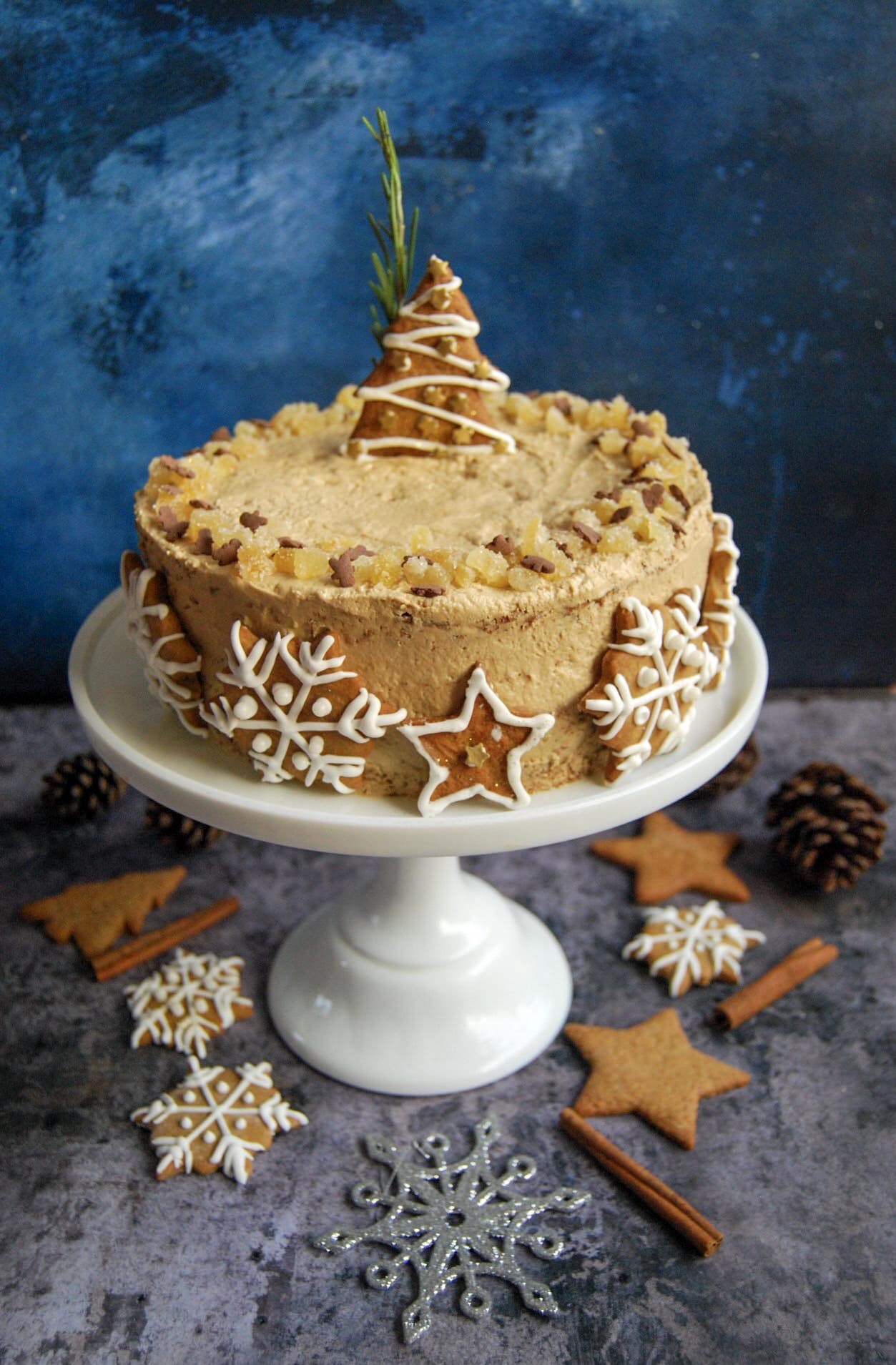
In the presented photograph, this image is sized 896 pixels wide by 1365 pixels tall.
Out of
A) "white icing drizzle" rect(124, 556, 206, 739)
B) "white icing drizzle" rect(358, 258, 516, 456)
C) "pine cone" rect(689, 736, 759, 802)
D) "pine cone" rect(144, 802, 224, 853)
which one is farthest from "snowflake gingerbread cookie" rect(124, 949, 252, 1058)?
"pine cone" rect(689, 736, 759, 802)

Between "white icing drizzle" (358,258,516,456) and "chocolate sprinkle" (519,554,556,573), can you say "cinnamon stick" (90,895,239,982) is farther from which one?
"chocolate sprinkle" (519,554,556,573)

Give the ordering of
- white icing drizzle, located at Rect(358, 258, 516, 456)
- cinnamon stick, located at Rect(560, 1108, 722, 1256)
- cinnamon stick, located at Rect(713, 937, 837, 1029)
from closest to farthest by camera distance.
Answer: cinnamon stick, located at Rect(560, 1108, 722, 1256) < white icing drizzle, located at Rect(358, 258, 516, 456) < cinnamon stick, located at Rect(713, 937, 837, 1029)

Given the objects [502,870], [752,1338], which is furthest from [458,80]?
[752,1338]

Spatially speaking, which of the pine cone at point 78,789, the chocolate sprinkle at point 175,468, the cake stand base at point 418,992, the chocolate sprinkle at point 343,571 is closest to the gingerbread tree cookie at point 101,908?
the pine cone at point 78,789

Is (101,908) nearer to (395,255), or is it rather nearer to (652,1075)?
(652,1075)

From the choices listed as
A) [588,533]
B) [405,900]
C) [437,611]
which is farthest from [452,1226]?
[588,533]

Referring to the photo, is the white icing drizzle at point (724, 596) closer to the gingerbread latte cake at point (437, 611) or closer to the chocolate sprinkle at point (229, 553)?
the gingerbread latte cake at point (437, 611)
